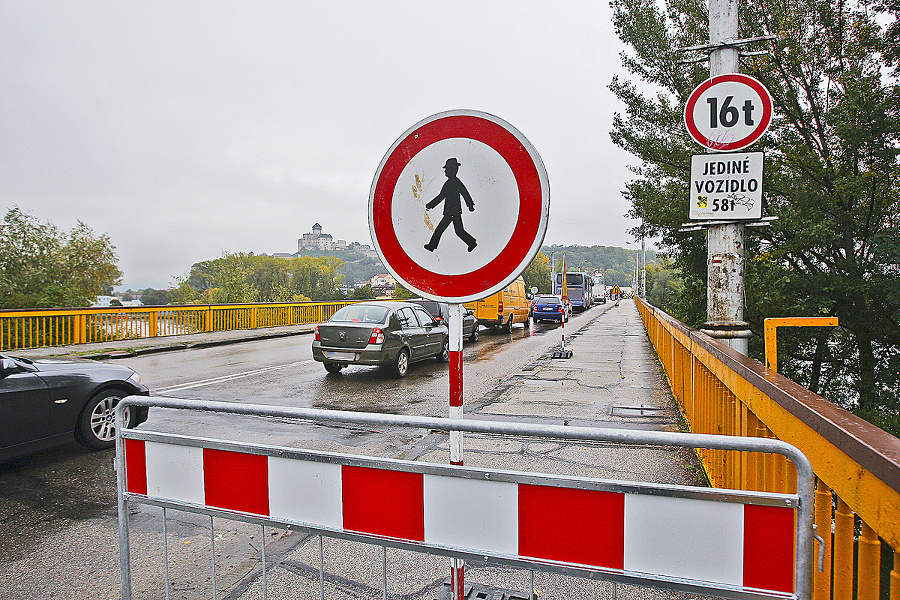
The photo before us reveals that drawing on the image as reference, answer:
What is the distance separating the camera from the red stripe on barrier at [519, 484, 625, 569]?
206 centimetres

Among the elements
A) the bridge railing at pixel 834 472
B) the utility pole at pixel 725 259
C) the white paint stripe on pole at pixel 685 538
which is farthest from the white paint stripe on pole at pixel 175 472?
the utility pole at pixel 725 259

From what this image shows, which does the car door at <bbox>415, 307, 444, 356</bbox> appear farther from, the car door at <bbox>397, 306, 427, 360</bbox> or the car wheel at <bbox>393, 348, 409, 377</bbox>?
the car wheel at <bbox>393, 348, 409, 377</bbox>

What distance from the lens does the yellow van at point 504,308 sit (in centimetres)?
2431

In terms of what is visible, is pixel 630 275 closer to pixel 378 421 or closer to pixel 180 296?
pixel 180 296

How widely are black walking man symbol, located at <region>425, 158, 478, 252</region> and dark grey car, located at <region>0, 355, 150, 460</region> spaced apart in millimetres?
4201

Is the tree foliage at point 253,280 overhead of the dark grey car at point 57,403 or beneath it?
overhead

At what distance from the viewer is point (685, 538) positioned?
78.2 inches

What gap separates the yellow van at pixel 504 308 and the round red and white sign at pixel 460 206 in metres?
19.2

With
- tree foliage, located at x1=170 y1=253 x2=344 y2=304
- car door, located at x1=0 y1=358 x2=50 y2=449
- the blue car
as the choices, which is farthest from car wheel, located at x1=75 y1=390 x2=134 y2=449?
the blue car

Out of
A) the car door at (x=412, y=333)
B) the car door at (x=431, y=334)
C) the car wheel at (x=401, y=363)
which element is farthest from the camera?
the car door at (x=431, y=334)

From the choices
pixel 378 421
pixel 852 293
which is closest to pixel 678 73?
pixel 852 293

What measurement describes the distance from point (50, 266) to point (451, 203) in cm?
3334

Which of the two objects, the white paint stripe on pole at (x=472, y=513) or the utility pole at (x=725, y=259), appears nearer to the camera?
the white paint stripe on pole at (x=472, y=513)

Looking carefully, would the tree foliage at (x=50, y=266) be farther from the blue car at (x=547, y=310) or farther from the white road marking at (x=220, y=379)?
the blue car at (x=547, y=310)
